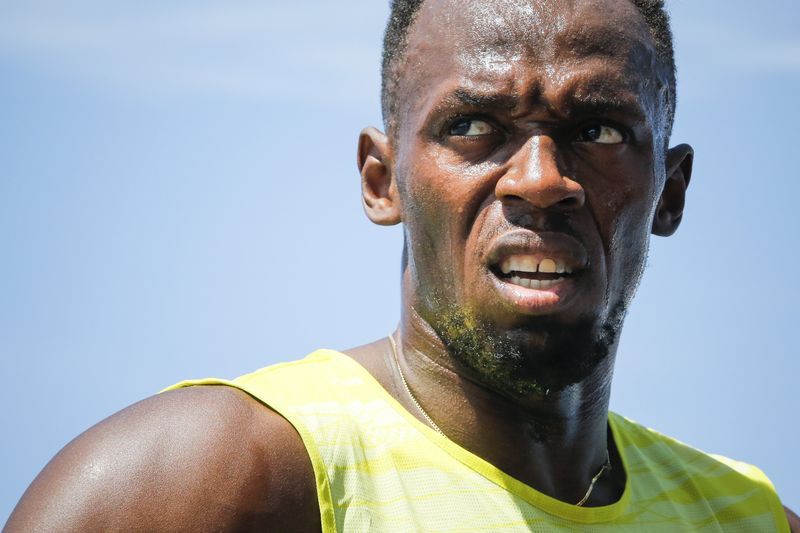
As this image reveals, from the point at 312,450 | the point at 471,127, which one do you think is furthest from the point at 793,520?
the point at 312,450

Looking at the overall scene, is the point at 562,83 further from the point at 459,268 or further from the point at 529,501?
the point at 529,501

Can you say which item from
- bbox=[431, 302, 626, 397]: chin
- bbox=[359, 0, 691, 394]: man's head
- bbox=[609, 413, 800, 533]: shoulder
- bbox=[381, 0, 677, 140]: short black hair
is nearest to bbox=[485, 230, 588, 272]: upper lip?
bbox=[359, 0, 691, 394]: man's head

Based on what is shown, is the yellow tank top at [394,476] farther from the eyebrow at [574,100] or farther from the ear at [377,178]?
the eyebrow at [574,100]

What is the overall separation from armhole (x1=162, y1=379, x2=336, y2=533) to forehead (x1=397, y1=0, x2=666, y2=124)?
1.12m

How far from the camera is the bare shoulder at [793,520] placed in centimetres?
424

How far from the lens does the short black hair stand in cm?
381

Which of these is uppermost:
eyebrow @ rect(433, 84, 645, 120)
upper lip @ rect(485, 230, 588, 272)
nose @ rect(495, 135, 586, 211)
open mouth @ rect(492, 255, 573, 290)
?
eyebrow @ rect(433, 84, 645, 120)

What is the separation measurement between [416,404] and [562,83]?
1141mm

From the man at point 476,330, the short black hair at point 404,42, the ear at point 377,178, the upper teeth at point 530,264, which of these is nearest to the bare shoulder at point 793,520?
the man at point 476,330

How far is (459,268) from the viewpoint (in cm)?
342

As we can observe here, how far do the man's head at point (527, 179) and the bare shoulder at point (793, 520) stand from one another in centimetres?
125

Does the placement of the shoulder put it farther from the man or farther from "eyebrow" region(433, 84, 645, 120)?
"eyebrow" region(433, 84, 645, 120)

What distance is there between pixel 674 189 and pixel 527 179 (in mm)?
1114

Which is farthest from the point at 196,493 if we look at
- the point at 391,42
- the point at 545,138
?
the point at 391,42
